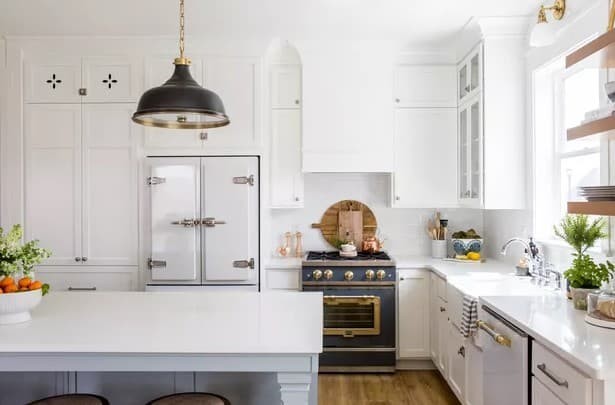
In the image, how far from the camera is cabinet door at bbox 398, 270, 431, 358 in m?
3.71

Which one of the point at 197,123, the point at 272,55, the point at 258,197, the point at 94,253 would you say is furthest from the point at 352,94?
the point at 94,253

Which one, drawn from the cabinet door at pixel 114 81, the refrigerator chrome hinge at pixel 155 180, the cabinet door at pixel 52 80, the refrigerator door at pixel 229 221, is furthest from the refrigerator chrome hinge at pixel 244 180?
the cabinet door at pixel 52 80

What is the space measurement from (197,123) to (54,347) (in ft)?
3.80

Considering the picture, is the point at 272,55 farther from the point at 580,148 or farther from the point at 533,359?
the point at 533,359

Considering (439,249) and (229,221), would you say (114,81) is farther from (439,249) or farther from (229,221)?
(439,249)

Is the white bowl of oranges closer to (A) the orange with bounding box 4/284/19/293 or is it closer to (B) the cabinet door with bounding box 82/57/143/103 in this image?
(A) the orange with bounding box 4/284/19/293

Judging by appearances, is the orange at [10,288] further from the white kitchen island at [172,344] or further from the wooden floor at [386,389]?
the wooden floor at [386,389]

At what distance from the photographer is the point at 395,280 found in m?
3.68

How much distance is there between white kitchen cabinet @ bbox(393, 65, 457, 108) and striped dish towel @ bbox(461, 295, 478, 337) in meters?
1.89

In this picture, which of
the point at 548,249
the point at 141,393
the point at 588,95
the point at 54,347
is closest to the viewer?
the point at 54,347

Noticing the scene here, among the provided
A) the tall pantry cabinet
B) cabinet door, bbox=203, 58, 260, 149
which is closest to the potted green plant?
cabinet door, bbox=203, 58, 260, 149

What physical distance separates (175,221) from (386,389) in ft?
6.56

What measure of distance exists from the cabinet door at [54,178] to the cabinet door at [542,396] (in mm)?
3347

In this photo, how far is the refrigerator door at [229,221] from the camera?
12.1 ft
